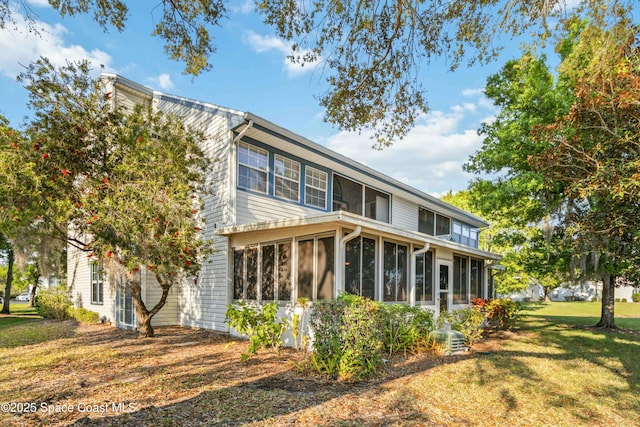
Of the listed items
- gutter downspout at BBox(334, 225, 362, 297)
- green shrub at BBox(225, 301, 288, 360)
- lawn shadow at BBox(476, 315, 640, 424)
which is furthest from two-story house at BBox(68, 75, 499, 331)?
lawn shadow at BBox(476, 315, 640, 424)

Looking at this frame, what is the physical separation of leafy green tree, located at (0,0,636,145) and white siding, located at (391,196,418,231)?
9.43 m

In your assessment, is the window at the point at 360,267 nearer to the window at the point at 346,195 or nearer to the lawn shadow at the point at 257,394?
the lawn shadow at the point at 257,394

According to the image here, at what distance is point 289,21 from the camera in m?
6.11

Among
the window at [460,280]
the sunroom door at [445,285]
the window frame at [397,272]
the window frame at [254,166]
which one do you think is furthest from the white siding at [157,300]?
the window at [460,280]

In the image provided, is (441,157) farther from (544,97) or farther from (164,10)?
(164,10)

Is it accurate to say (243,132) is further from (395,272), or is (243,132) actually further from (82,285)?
(82,285)

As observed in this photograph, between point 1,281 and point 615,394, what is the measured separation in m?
42.5

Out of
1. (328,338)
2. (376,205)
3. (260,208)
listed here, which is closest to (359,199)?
(376,205)

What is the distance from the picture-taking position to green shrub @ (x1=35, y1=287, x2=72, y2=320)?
15625 mm

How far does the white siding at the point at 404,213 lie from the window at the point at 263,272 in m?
7.52

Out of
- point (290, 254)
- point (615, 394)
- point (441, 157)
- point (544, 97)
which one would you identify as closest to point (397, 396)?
point (615, 394)

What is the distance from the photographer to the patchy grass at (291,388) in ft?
14.9

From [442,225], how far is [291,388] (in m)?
15.7

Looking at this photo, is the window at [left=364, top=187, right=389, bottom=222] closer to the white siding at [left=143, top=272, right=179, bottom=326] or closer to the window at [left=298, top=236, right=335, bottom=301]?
the window at [left=298, top=236, right=335, bottom=301]
